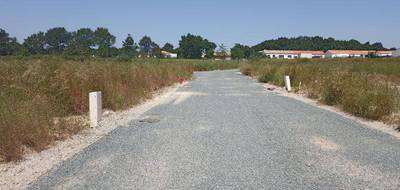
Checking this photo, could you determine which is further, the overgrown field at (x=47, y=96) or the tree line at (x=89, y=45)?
the tree line at (x=89, y=45)

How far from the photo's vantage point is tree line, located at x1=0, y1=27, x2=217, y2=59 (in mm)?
37938

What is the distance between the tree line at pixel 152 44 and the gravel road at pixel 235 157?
31.0 metres

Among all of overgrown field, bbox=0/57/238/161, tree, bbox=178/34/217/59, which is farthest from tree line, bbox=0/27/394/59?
overgrown field, bbox=0/57/238/161

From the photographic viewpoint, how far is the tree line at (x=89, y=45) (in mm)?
37938

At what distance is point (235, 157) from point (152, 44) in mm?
133760

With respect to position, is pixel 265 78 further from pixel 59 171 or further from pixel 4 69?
pixel 59 171

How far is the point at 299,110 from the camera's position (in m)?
15.5

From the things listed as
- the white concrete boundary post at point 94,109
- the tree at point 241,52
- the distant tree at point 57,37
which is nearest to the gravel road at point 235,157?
the white concrete boundary post at point 94,109

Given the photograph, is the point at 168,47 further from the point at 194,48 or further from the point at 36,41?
the point at 36,41

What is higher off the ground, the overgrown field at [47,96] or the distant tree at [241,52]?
the distant tree at [241,52]

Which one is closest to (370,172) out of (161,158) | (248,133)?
(161,158)

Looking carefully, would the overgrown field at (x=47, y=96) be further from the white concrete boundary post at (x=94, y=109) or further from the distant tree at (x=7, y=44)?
the distant tree at (x=7, y=44)

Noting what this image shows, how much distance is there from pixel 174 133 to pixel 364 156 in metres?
4.16

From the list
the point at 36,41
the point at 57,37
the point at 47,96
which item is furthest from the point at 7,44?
the point at 57,37
